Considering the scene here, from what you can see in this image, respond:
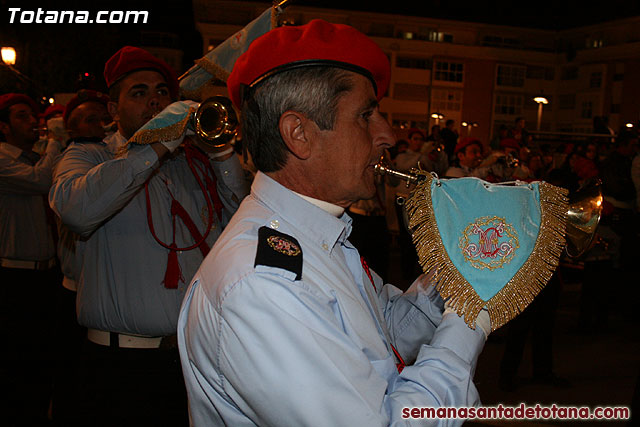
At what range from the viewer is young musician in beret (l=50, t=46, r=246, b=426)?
262 centimetres

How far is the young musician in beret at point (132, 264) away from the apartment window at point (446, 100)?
37.2 metres

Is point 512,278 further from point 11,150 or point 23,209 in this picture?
point 11,150

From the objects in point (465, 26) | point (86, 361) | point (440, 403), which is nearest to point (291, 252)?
point (440, 403)

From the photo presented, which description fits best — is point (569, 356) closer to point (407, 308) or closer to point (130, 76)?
point (407, 308)

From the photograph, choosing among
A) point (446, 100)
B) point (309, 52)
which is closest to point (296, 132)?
point (309, 52)

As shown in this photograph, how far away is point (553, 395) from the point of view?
4738 millimetres

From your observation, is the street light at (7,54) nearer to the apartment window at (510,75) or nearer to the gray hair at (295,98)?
the gray hair at (295,98)

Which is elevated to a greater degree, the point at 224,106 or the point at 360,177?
the point at 224,106

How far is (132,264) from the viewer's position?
8.93 ft

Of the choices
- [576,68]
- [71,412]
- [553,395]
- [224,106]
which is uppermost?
[576,68]

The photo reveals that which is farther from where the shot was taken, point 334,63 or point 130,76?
point 130,76

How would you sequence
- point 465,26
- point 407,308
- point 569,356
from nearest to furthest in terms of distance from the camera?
point 407,308, point 569,356, point 465,26

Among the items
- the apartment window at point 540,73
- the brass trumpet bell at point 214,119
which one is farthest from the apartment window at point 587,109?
the brass trumpet bell at point 214,119

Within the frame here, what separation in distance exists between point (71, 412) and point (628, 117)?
135ft
